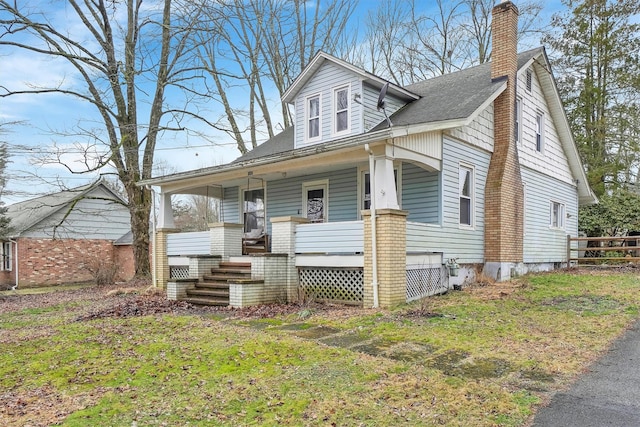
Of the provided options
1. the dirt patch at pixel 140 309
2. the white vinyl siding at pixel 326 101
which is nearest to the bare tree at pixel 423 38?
the white vinyl siding at pixel 326 101

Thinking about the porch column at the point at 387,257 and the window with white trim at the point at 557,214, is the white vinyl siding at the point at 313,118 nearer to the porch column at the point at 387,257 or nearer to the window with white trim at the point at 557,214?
the porch column at the point at 387,257

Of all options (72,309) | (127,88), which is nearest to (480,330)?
(72,309)

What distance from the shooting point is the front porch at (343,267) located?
8539 millimetres

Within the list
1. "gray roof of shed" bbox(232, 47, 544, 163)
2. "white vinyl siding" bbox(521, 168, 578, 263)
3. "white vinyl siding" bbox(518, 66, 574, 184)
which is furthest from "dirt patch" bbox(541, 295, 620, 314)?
"white vinyl siding" bbox(518, 66, 574, 184)

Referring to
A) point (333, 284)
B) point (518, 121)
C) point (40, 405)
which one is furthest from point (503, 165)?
point (40, 405)

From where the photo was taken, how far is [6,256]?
72.8ft

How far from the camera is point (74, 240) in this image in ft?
73.7

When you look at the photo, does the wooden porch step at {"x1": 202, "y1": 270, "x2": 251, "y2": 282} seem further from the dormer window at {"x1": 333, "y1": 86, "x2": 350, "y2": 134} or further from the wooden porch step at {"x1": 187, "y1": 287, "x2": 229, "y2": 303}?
the dormer window at {"x1": 333, "y1": 86, "x2": 350, "y2": 134}

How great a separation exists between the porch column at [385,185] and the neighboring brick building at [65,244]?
48.7ft

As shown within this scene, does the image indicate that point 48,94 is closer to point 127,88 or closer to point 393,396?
point 127,88

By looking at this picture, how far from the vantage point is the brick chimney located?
12.1 meters

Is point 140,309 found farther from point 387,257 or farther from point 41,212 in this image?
point 41,212

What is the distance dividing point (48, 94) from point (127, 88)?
274 centimetres

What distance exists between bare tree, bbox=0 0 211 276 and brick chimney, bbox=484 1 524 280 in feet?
35.5
